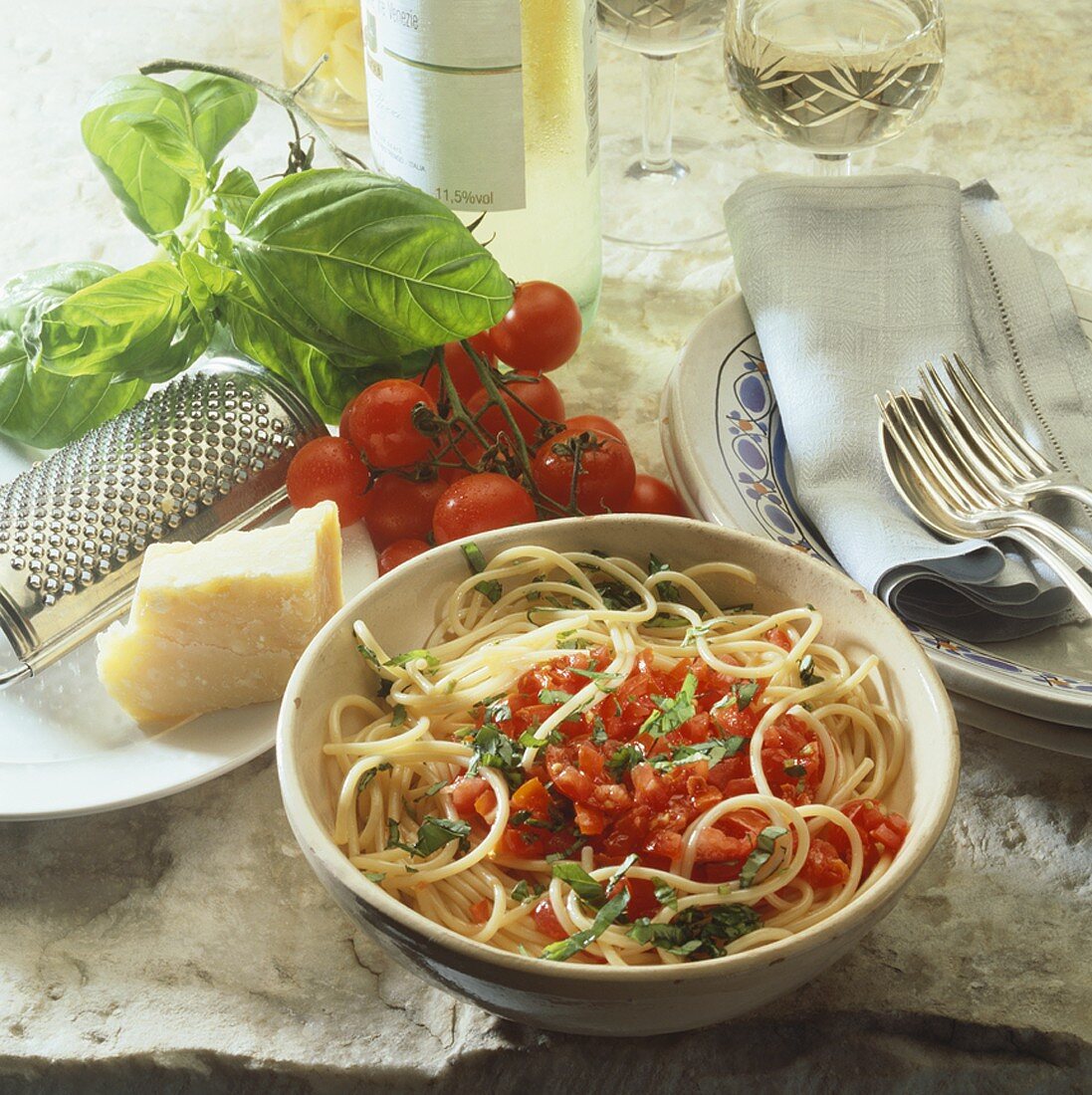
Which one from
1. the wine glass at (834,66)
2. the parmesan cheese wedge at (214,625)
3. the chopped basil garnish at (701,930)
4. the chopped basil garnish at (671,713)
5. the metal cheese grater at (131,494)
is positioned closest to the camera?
the chopped basil garnish at (701,930)

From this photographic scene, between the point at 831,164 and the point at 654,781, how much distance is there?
35.8 inches

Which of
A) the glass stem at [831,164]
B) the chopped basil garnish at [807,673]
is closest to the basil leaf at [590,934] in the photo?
the chopped basil garnish at [807,673]

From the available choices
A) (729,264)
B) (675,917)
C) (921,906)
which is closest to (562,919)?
(675,917)

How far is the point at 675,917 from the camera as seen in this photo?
0.82 metres

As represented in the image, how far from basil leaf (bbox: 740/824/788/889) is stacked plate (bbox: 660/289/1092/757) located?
229mm

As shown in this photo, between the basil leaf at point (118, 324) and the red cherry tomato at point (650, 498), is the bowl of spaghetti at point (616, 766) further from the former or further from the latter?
the basil leaf at point (118, 324)

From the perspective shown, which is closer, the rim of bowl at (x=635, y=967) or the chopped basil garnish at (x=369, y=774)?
the rim of bowl at (x=635, y=967)

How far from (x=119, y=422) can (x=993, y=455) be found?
769mm

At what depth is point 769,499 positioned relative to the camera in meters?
1.18

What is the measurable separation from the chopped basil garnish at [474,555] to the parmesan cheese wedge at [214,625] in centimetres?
11

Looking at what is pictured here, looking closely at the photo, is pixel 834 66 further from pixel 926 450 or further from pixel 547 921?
pixel 547 921

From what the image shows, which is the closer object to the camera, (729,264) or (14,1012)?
(14,1012)

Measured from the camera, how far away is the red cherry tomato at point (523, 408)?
129 centimetres

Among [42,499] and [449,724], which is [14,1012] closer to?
[449,724]
